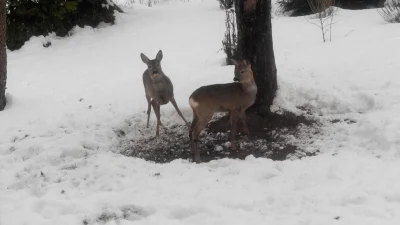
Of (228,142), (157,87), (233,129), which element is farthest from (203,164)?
(157,87)

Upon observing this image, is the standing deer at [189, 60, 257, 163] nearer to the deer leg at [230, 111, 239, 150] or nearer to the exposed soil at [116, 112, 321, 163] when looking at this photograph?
the deer leg at [230, 111, 239, 150]

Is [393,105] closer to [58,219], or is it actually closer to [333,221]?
[333,221]

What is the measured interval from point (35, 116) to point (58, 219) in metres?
3.27

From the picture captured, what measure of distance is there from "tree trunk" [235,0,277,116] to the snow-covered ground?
270mm

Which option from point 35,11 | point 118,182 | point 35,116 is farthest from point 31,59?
point 118,182

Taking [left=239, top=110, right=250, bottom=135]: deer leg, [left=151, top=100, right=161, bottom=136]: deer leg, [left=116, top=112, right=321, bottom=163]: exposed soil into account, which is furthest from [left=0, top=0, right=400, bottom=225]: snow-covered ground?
[left=239, top=110, right=250, bottom=135]: deer leg

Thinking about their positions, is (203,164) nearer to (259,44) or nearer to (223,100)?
(223,100)

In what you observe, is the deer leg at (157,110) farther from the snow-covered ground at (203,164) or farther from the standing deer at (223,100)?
the standing deer at (223,100)

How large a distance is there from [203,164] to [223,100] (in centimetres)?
83

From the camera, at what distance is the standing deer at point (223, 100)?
5535mm

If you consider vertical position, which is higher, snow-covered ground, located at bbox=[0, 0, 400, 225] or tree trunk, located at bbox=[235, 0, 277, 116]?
tree trunk, located at bbox=[235, 0, 277, 116]

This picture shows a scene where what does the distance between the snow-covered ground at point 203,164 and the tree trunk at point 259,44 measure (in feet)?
0.88

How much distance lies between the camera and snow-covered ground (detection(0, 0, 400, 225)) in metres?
4.14

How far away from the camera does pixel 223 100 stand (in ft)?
18.4
